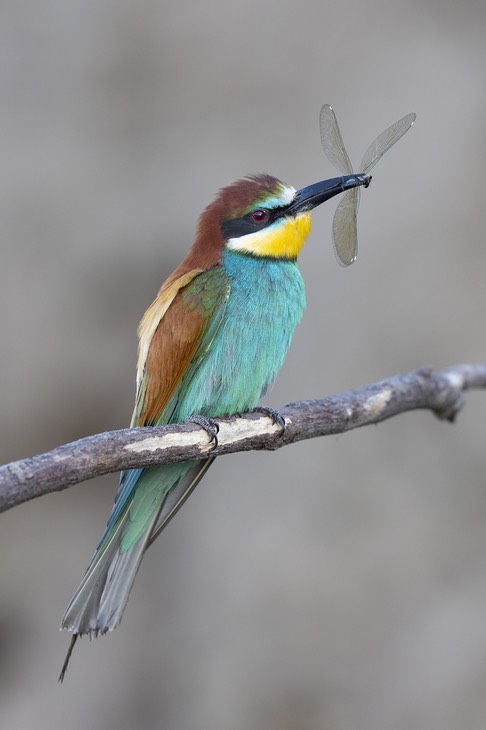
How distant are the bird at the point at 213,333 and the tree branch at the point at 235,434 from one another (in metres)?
0.12

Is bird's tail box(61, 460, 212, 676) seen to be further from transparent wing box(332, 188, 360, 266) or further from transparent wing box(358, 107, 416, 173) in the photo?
transparent wing box(358, 107, 416, 173)

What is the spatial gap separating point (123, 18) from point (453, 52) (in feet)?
4.10

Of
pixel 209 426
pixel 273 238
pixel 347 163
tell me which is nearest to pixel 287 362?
pixel 273 238

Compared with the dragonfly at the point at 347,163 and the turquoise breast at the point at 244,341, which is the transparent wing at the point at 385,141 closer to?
the dragonfly at the point at 347,163

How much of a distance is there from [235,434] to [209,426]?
0.09 m

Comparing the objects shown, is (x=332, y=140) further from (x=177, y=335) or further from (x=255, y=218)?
(x=177, y=335)

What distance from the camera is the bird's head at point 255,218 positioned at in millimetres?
1823

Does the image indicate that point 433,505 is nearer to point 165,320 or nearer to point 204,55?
point 165,320

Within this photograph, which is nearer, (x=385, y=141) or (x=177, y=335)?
(x=385, y=141)

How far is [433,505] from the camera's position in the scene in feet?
9.72

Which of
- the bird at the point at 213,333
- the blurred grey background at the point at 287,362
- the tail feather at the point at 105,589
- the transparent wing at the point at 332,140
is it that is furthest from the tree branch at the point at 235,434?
the blurred grey background at the point at 287,362

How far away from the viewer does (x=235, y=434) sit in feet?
5.38

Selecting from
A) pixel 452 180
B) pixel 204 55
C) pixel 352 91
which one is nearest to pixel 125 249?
pixel 204 55

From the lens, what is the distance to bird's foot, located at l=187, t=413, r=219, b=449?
1533mm
